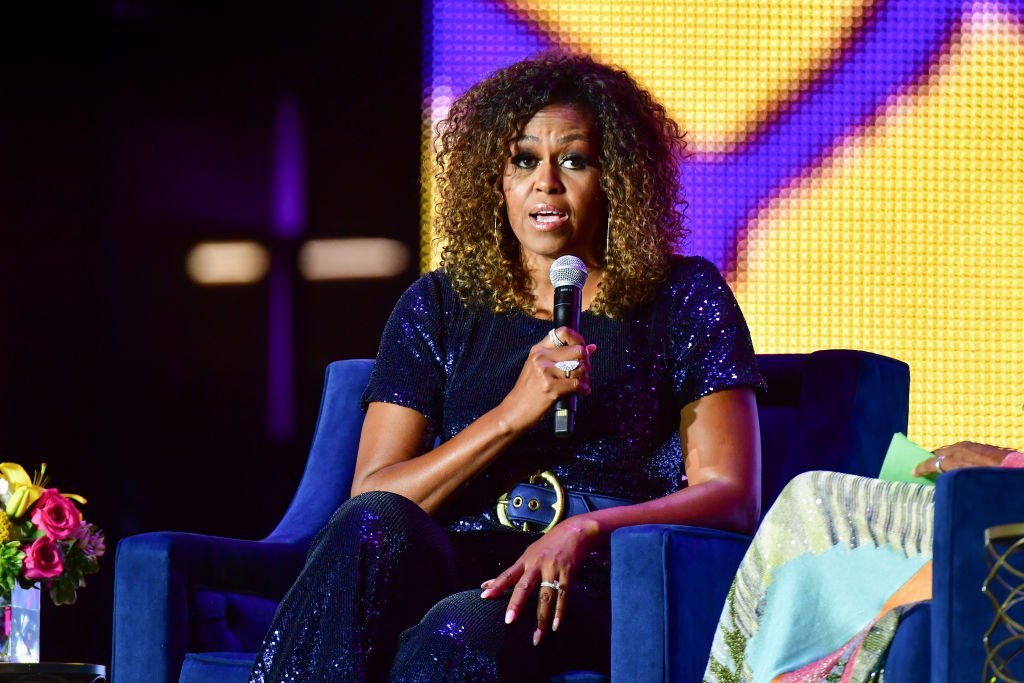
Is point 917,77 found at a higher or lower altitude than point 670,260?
higher

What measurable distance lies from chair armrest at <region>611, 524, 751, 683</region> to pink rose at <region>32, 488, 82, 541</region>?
101 cm

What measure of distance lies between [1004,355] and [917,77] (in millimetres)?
669

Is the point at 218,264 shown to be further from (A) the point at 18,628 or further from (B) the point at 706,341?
(B) the point at 706,341

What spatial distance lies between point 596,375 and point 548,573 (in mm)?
418

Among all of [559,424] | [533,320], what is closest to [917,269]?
[533,320]

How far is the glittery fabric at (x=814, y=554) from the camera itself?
4.63 ft

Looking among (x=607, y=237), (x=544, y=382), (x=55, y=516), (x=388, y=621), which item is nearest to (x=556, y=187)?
(x=607, y=237)

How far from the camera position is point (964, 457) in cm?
163

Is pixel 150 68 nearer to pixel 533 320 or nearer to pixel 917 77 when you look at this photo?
pixel 533 320

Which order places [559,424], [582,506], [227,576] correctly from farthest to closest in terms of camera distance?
[227,576] < [582,506] < [559,424]

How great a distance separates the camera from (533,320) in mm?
2035

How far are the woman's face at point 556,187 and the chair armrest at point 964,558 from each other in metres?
0.91

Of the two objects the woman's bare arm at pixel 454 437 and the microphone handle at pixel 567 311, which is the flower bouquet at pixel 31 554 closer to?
the woman's bare arm at pixel 454 437

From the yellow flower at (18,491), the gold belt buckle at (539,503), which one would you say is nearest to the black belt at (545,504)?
the gold belt buckle at (539,503)
